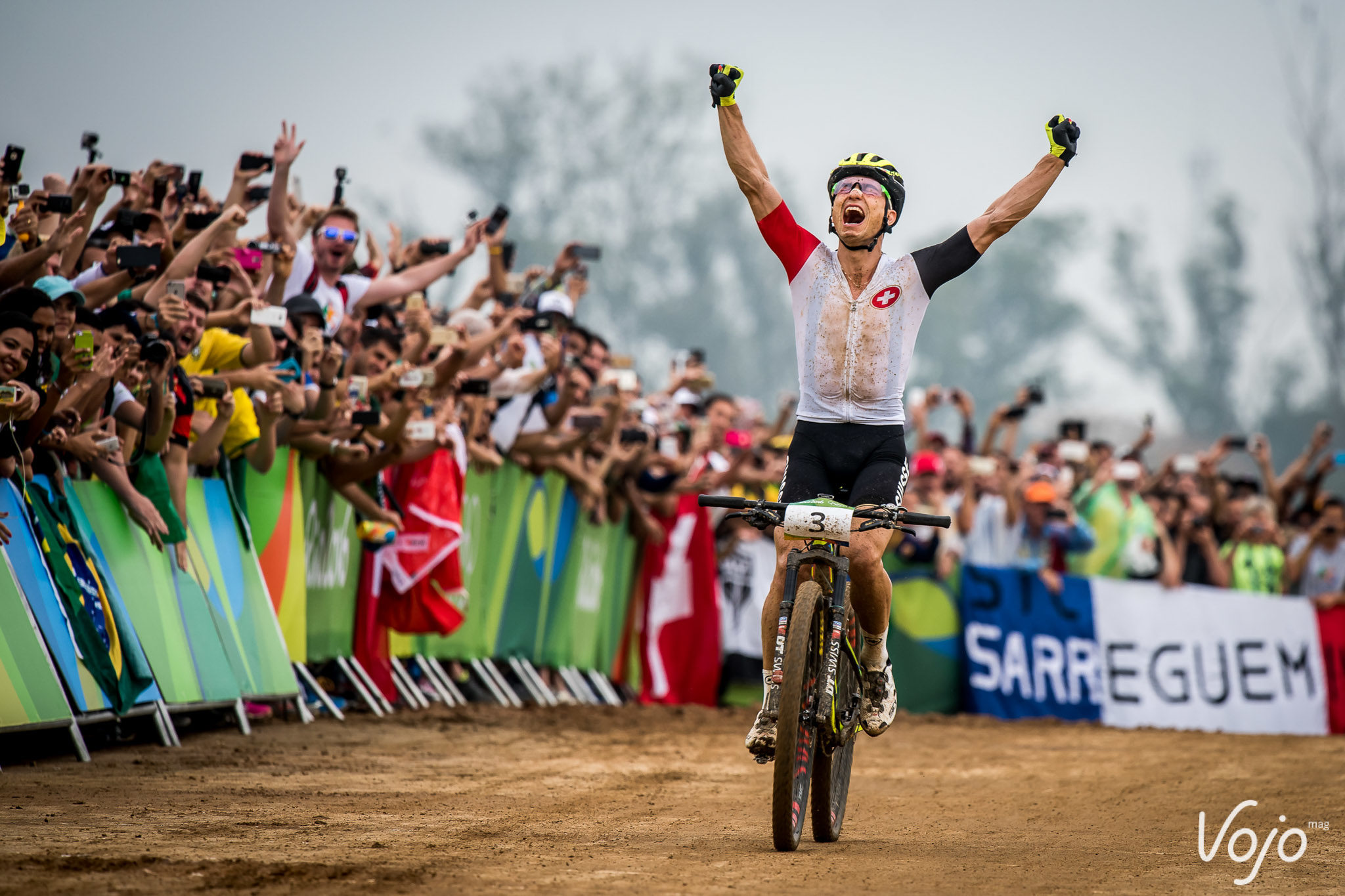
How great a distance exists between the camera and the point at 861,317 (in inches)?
278

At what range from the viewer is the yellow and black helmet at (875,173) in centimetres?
706

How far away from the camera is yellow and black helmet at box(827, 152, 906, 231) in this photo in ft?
23.2

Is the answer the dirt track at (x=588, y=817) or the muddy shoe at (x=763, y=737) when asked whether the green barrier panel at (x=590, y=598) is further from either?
the muddy shoe at (x=763, y=737)

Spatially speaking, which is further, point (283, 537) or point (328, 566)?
point (328, 566)

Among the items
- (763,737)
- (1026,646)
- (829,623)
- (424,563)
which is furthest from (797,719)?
(1026,646)

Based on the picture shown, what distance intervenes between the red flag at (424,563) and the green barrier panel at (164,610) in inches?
80.6

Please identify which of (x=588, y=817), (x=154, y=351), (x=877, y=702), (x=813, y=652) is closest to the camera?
(x=813, y=652)

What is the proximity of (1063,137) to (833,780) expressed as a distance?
3094mm

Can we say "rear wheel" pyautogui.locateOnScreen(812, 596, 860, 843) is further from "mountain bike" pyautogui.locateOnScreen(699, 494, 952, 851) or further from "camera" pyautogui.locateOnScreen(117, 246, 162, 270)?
"camera" pyautogui.locateOnScreen(117, 246, 162, 270)


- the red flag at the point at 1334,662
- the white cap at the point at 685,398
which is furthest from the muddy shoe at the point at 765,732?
the red flag at the point at 1334,662

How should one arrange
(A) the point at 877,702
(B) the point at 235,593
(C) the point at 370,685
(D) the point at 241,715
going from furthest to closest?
(C) the point at 370,685
(B) the point at 235,593
(D) the point at 241,715
(A) the point at 877,702

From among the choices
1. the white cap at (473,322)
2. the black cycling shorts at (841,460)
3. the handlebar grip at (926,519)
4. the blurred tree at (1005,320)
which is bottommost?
the handlebar grip at (926,519)

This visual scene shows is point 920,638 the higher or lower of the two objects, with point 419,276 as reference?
lower

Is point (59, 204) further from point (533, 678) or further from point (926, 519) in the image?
point (533, 678)
